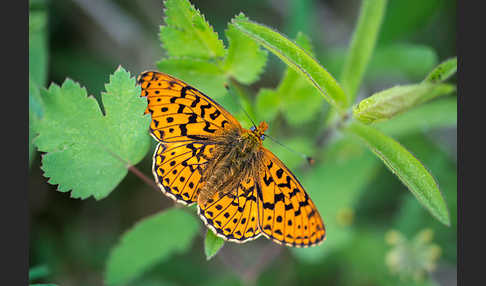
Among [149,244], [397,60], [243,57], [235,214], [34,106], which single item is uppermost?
[397,60]

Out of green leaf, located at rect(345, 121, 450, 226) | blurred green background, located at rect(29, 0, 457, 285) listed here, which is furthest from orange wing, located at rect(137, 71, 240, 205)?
blurred green background, located at rect(29, 0, 457, 285)

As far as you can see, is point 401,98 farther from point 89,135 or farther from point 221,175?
point 89,135

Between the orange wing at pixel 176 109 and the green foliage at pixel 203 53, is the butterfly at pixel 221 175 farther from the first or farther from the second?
the green foliage at pixel 203 53

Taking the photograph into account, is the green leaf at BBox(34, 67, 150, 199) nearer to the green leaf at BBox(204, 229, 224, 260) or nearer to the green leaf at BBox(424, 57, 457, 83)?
the green leaf at BBox(204, 229, 224, 260)

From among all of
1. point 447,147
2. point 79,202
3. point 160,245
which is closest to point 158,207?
point 79,202

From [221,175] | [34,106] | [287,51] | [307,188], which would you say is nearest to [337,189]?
[307,188]

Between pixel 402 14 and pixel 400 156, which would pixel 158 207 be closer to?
pixel 400 156
